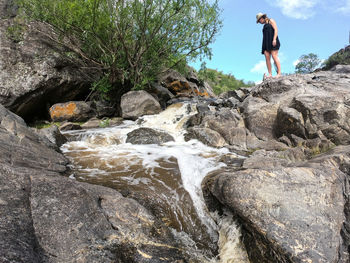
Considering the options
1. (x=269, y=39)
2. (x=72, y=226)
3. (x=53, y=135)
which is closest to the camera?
(x=72, y=226)

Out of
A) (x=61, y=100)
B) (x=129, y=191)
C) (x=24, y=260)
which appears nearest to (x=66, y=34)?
(x=61, y=100)

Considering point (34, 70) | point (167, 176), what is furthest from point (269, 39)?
point (34, 70)

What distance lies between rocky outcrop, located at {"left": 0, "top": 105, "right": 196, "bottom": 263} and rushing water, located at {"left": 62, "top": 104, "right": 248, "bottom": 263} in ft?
1.61

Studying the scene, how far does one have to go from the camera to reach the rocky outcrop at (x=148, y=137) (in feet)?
26.3

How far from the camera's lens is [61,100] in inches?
536

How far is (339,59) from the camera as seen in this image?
3481 centimetres

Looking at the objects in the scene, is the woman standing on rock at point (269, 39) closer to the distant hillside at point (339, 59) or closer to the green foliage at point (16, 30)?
the green foliage at point (16, 30)

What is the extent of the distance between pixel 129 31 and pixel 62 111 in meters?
6.06

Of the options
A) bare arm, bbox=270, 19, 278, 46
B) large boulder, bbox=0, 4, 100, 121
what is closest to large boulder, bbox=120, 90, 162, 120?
large boulder, bbox=0, 4, 100, 121

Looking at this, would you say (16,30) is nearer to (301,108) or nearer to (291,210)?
(301,108)

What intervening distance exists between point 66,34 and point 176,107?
23.8 ft

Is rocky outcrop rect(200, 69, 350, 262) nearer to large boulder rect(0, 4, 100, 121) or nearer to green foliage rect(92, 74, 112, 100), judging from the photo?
green foliage rect(92, 74, 112, 100)

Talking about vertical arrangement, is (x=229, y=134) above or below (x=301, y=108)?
below

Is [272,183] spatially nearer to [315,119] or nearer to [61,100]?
[315,119]
